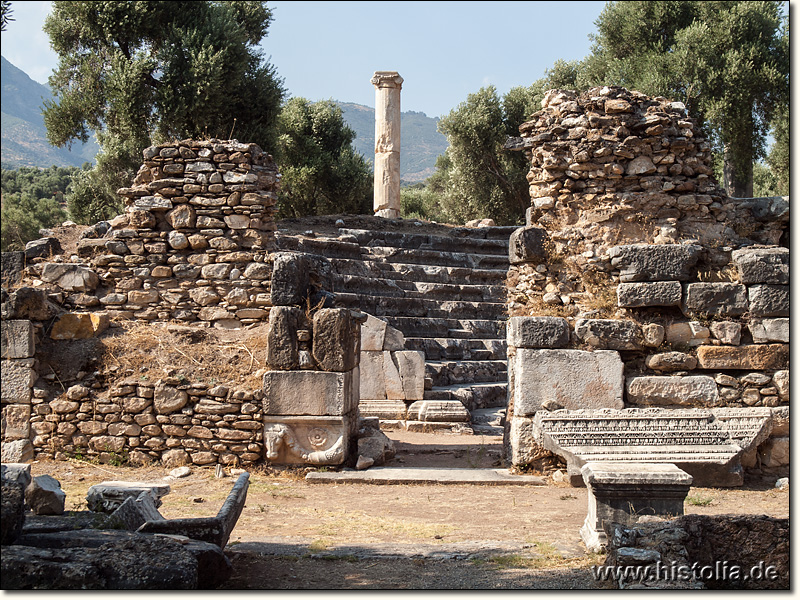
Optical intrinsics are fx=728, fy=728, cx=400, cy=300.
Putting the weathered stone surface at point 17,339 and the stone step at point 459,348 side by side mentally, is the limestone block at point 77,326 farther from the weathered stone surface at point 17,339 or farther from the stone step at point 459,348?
the stone step at point 459,348

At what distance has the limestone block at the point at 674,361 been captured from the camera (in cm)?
725

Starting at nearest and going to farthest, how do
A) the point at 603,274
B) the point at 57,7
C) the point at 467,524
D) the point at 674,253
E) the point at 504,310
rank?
the point at 467,524 → the point at 674,253 → the point at 603,274 → the point at 504,310 → the point at 57,7

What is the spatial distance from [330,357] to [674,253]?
363 cm

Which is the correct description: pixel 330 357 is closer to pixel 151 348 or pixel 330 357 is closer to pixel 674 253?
pixel 151 348

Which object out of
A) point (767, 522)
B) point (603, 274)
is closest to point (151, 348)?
point (603, 274)

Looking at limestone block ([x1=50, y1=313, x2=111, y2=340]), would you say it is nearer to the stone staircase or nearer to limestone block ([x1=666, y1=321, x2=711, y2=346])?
the stone staircase

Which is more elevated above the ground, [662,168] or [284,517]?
[662,168]

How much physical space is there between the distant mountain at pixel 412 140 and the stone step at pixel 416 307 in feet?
279

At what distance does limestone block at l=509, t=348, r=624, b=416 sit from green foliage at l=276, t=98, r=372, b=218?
19.4 meters

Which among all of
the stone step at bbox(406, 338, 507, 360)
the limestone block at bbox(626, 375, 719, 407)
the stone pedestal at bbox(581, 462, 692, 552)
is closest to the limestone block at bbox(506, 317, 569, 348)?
the limestone block at bbox(626, 375, 719, 407)

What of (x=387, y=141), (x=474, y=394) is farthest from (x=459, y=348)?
(x=387, y=141)

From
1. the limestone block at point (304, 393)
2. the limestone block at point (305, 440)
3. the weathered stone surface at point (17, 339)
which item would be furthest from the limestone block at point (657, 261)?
the weathered stone surface at point (17, 339)

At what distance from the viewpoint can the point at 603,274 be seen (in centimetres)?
775

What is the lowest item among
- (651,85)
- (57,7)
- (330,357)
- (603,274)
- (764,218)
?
(330,357)
